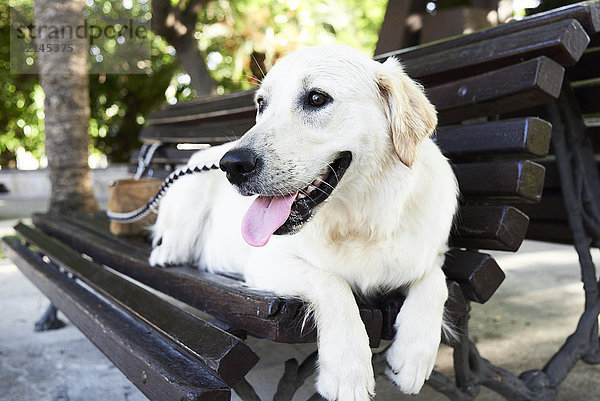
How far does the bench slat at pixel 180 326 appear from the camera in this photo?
1.62 meters

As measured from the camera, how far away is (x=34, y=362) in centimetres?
330

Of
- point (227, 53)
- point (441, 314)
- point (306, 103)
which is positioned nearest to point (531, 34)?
point (306, 103)

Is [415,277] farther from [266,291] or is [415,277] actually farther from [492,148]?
[492,148]

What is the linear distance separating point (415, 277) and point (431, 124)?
51 centimetres

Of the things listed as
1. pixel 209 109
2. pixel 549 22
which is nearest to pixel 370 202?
pixel 549 22

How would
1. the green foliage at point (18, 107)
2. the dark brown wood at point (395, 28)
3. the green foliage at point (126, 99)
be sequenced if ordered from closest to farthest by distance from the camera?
1. the dark brown wood at point (395, 28)
2. the green foliage at point (18, 107)
3. the green foliage at point (126, 99)

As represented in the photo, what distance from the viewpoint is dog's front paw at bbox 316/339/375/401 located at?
1.58m

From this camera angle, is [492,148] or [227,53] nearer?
[492,148]

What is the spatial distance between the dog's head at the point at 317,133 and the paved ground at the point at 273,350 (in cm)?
134

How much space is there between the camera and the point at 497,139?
212cm

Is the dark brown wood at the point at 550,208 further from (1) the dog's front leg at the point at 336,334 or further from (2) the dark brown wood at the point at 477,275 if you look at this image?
(1) the dog's front leg at the point at 336,334

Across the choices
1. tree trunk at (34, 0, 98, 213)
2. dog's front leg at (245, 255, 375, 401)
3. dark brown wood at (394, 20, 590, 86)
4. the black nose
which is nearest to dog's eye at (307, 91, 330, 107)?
the black nose

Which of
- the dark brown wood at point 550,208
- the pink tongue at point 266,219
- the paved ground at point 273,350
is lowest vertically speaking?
the paved ground at point 273,350

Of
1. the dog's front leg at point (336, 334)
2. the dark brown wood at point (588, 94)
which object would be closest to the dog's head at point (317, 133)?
the dog's front leg at point (336, 334)
